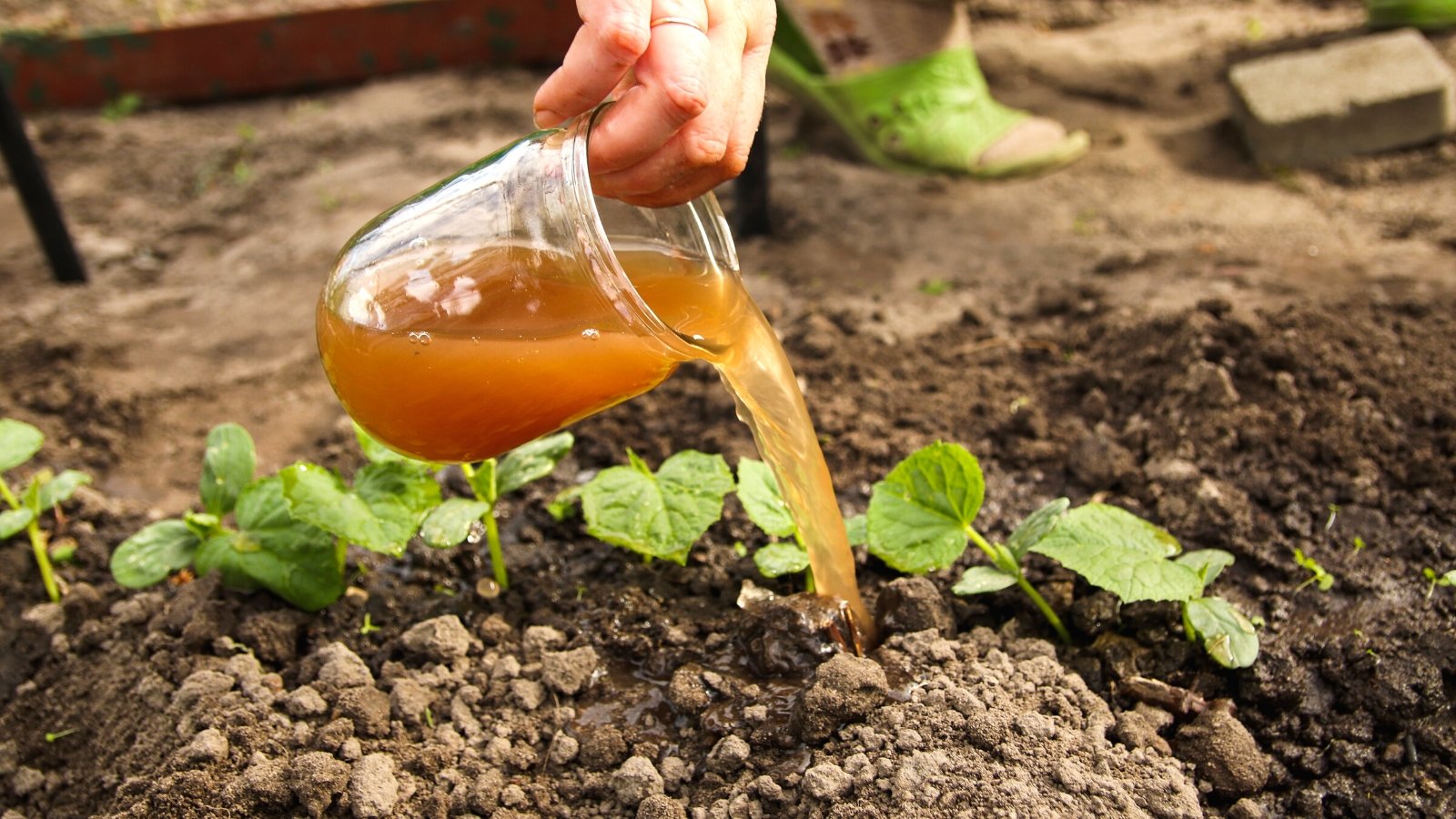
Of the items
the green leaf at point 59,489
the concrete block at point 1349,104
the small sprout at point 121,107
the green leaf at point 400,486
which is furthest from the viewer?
the small sprout at point 121,107

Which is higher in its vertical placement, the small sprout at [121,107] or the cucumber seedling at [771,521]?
the small sprout at [121,107]

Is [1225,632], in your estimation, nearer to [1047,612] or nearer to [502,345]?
[1047,612]

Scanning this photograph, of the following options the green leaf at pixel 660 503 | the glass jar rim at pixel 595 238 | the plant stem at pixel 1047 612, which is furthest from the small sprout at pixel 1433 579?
the glass jar rim at pixel 595 238

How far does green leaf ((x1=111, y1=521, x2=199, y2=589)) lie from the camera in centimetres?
191

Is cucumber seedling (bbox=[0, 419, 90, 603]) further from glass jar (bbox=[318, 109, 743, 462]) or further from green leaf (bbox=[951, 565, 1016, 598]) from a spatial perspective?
green leaf (bbox=[951, 565, 1016, 598])

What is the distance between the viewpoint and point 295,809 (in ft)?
5.30

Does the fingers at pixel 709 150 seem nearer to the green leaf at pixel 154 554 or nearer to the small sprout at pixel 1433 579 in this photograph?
the green leaf at pixel 154 554

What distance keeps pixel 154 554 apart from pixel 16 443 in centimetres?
37

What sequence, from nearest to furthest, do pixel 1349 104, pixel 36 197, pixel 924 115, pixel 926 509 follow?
pixel 926 509 → pixel 36 197 → pixel 1349 104 → pixel 924 115

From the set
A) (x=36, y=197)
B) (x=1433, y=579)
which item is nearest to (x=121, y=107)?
(x=36, y=197)

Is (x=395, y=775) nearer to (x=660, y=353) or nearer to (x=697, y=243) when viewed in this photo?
(x=660, y=353)

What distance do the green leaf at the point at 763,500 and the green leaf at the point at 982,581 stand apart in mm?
264

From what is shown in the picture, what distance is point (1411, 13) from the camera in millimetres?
3855

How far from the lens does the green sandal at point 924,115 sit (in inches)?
138
